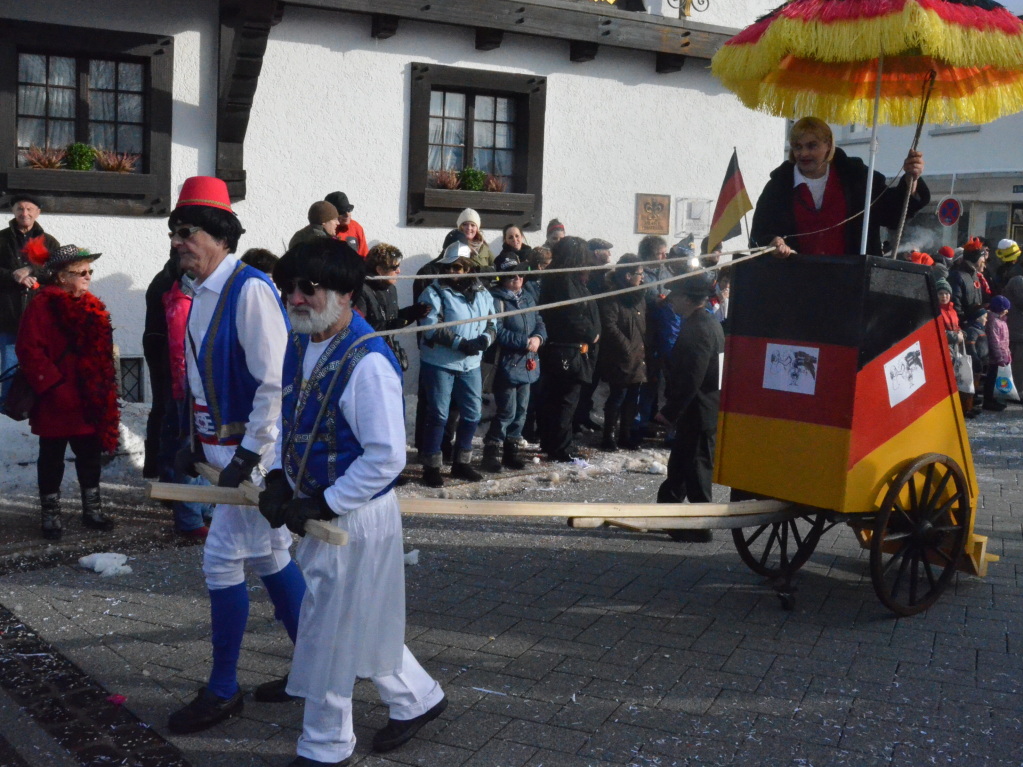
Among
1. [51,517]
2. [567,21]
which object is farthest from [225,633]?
[567,21]

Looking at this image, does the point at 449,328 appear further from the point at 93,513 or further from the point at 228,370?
the point at 228,370

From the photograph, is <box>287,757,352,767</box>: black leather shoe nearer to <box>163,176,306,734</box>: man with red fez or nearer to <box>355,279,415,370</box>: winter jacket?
<box>163,176,306,734</box>: man with red fez

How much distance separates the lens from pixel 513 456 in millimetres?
9570

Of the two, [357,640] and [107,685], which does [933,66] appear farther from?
[107,685]

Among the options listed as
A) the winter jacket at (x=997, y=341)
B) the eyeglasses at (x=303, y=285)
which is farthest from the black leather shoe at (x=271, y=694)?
the winter jacket at (x=997, y=341)

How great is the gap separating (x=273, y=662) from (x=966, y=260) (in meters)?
11.7

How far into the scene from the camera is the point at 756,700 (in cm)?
460

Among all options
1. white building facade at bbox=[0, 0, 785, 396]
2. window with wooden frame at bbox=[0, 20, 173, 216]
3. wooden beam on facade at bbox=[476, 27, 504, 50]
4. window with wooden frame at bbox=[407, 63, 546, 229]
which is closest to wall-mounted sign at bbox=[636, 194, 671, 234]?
white building facade at bbox=[0, 0, 785, 396]

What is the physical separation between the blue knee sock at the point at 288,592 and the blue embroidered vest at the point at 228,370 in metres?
0.57

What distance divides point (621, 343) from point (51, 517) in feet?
17.1

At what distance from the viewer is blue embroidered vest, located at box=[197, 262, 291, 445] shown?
167 inches

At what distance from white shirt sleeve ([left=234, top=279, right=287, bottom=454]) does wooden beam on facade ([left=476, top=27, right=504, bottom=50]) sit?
7612 millimetres

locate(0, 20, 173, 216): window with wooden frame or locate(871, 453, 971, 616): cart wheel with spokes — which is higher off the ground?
locate(0, 20, 173, 216): window with wooden frame

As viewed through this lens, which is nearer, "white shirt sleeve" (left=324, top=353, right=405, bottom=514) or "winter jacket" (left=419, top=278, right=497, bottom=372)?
"white shirt sleeve" (left=324, top=353, right=405, bottom=514)
